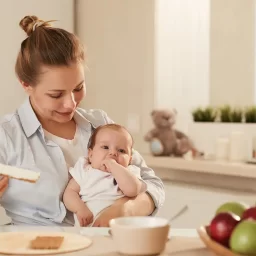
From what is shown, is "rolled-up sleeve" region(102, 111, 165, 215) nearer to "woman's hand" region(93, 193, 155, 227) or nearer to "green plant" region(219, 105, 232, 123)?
"woman's hand" region(93, 193, 155, 227)

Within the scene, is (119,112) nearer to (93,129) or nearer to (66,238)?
(93,129)

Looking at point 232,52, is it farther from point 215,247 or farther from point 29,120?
point 215,247

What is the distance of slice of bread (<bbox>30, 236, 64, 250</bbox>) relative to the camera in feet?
4.21

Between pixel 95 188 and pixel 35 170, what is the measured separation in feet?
0.63

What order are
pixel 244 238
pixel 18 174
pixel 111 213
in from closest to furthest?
pixel 244 238 < pixel 18 174 < pixel 111 213

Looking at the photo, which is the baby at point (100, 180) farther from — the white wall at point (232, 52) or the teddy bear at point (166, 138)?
the white wall at point (232, 52)

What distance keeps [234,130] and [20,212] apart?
1.57 m

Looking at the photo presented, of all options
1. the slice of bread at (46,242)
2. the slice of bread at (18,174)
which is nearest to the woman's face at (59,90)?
the slice of bread at (18,174)

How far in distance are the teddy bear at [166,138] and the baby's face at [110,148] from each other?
1.31m

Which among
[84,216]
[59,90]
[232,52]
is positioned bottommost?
[84,216]

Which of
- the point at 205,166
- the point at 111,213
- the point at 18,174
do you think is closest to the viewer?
the point at 18,174

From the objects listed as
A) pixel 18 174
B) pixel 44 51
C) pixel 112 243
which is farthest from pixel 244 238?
pixel 44 51

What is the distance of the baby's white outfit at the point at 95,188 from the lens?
187 centimetres

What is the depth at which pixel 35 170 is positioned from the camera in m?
1.88
